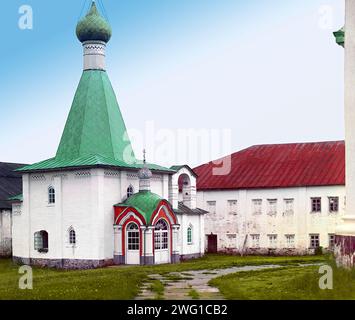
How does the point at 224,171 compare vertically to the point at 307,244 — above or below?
above

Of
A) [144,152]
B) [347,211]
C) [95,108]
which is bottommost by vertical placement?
[347,211]

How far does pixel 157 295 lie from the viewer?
616 inches

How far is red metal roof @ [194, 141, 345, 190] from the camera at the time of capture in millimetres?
38000

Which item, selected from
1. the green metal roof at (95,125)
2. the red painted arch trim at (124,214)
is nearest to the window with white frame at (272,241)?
the green metal roof at (95,125)

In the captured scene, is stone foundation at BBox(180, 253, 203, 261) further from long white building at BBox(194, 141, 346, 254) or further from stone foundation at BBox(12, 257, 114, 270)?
long white building at BBox(194, 141, 346, 254)

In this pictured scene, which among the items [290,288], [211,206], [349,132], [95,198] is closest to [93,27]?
[95,198]

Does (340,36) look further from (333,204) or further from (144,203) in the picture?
(333,204)

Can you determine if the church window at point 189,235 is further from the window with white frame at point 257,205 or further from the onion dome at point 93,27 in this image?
the onion dome at point 93,27

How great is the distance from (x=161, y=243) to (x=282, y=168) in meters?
11.9

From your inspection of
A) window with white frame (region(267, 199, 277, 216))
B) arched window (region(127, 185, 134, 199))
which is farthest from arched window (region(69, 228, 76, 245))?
window with white frame (region(267, 199, 277, 216))
